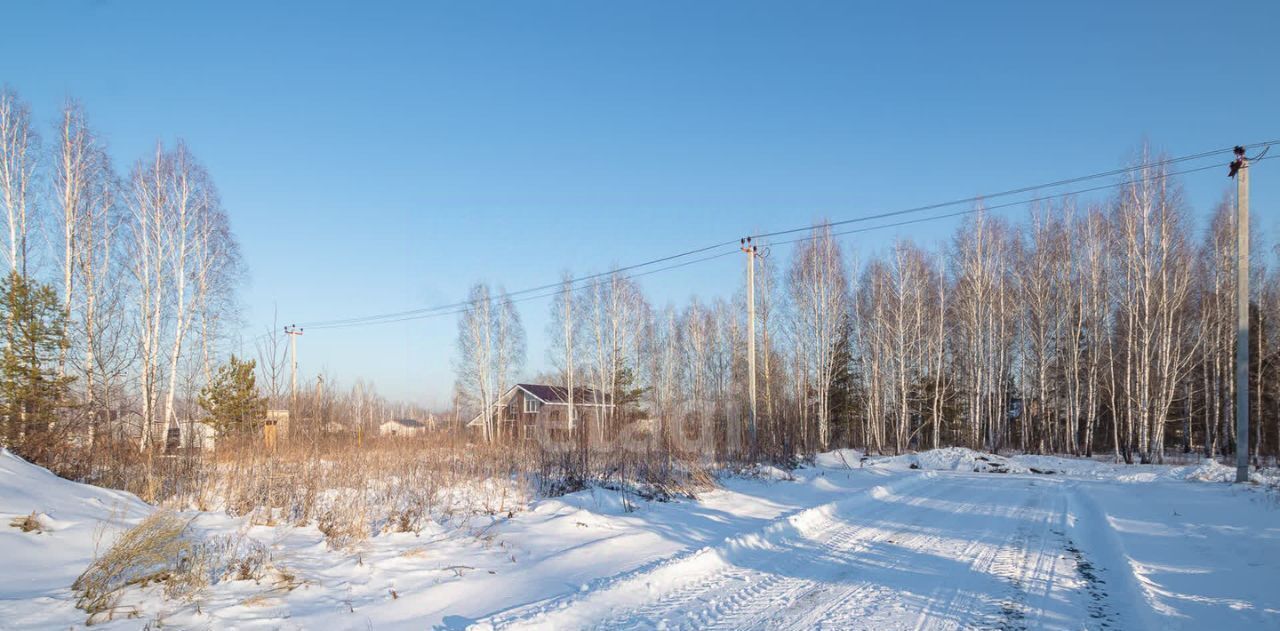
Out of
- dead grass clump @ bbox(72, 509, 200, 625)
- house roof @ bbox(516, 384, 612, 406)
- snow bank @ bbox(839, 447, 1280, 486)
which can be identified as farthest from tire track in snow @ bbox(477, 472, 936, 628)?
house roof @ bbox(516, 384, 612, 406)

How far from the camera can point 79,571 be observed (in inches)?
215

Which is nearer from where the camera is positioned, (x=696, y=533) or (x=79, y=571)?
(x=79, y=571)

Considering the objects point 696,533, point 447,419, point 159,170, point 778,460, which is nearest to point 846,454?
point 778,460

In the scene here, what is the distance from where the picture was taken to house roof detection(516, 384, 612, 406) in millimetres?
37656

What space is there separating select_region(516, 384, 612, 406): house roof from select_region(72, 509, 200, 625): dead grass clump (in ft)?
97.3

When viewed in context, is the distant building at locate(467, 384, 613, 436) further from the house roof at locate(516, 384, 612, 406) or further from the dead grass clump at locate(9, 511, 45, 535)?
the dead grass clump at locate(9, 511, 45, 535)

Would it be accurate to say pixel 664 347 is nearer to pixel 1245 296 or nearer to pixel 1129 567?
pixel 1245 296

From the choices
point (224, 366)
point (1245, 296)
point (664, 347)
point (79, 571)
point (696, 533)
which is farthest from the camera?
point (664, 347)

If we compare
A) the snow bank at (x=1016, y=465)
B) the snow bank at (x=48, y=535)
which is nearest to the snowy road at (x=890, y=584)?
the snow bank at (x=48, y=535)

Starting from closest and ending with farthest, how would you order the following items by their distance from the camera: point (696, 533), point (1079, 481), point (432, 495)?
point (696, 533) < point (432, 495) < point (1079, 481)

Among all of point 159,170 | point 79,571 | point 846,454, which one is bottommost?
point 846,454

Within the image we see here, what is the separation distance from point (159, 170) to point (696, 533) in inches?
835

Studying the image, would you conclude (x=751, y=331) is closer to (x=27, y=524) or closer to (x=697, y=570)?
(x=697, y=570)

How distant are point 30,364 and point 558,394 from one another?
29.9 m
